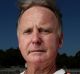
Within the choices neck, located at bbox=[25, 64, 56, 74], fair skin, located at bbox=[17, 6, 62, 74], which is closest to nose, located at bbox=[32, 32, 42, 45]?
fair skin, located at bbox=[17, 6, 62, 74]

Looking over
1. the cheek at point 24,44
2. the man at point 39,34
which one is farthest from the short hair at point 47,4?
the cheek at point 24,44

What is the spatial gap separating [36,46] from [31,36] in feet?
0.15

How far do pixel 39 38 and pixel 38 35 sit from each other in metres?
0.01

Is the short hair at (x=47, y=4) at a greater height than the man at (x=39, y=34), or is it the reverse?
the short hair at (x=47, y=4)

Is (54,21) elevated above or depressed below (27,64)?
above

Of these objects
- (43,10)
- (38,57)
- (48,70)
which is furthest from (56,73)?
(43,10)

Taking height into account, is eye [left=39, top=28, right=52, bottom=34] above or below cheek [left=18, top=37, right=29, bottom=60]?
above

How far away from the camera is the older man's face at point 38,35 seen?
1109 millimetres

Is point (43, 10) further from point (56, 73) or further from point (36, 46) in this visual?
point (56, 73)

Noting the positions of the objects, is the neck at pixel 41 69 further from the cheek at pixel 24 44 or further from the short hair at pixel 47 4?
the short hair at pixel 47 4

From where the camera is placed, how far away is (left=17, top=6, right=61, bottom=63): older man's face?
1.11 metres

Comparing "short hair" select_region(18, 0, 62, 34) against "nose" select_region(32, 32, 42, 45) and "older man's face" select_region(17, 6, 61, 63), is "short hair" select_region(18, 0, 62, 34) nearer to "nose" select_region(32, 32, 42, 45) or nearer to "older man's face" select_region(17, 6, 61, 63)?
"older man's face" select_region(17, 6, 61, 63)

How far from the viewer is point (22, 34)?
1.15 metres

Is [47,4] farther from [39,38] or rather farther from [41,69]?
[41,69]
